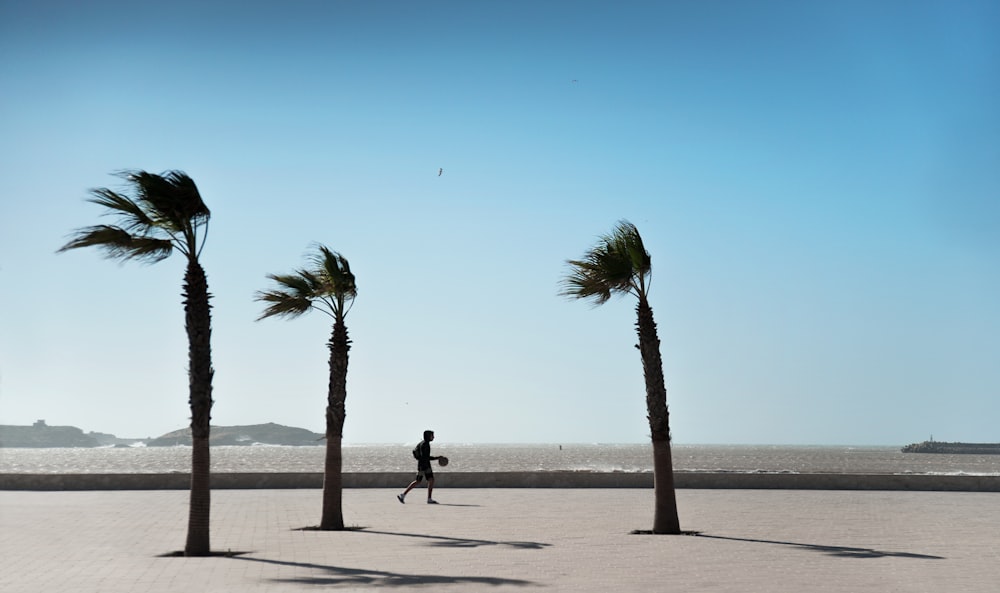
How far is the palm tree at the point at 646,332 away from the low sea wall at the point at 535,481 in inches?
462

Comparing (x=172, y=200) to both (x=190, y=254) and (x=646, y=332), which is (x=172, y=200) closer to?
(x=190, y=254)

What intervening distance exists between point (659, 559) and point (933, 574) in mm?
2928

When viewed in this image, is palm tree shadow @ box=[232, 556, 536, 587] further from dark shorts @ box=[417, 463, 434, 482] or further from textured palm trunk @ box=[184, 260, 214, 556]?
dark shorts @ box=[417, 463, 434, 482]

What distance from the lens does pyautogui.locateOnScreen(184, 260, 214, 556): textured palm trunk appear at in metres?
12.6

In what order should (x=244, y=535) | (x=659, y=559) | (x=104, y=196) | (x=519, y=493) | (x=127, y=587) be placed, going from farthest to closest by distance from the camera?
(x=519, y=493) → (x=244, y=535) → (x=104, y=196) → (x=659, y=559) → (x=127, y=587)

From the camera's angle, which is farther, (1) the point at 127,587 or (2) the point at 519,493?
(2) the point at 519,493

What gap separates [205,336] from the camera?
500 inches

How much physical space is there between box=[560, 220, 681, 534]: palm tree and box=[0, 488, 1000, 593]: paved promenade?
0.82 m

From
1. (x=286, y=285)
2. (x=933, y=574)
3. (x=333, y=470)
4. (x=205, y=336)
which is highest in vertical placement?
(x=286, y=285)

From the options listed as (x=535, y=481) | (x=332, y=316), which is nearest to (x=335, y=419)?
(x=332, y=316)

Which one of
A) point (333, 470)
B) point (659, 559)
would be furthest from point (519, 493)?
point (659, 559)

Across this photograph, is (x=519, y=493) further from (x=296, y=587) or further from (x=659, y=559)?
(x=296, y=587)

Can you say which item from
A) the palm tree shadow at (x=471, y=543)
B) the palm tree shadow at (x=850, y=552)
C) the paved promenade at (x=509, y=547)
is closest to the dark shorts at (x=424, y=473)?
the paved promenade at (x=509, y=547)

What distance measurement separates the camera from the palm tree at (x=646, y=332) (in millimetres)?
15086
